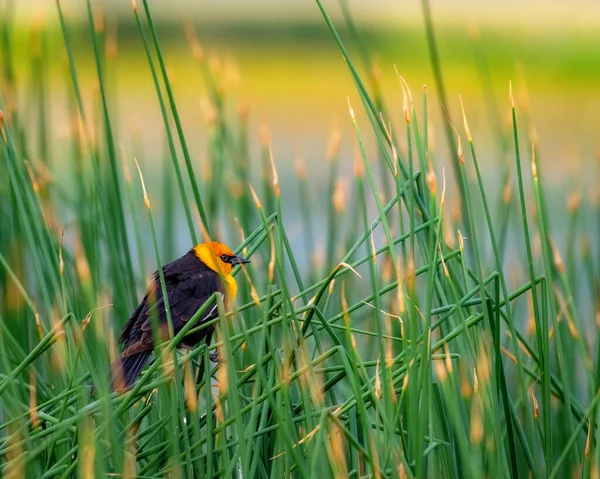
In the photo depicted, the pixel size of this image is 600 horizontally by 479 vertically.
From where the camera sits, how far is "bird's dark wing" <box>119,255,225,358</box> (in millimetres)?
2234

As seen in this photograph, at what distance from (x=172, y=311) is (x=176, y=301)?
0.03 meters

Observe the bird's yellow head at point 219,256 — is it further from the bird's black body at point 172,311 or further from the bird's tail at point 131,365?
the bird's tail at point 131,365

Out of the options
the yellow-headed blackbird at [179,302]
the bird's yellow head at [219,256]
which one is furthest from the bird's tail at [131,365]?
the bird's yellow head at [219,256]

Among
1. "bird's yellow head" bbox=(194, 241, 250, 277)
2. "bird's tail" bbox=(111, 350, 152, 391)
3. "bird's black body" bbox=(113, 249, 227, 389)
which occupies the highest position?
"bird's yellow head" bbox=(194, 241, 250, 277)

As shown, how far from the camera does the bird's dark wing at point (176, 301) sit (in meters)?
2.23

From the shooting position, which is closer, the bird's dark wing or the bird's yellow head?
the bird's dark wing

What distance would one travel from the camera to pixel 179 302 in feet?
8.36

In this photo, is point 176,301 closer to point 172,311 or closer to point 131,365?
point 172,311

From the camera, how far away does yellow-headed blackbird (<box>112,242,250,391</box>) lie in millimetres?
2211

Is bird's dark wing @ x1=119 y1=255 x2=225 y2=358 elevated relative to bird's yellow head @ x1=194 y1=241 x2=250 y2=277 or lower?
lower

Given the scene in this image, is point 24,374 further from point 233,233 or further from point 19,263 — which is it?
point 233,233

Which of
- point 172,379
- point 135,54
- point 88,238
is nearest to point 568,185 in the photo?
point 88,238

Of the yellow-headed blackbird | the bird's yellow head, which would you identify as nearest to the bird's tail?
the yellow-headed blackbird

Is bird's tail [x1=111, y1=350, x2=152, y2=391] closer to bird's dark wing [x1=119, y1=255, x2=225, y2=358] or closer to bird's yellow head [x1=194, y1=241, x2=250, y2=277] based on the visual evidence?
bird's dark wing [x1=119, y1=255, x2=225, y2=358]
